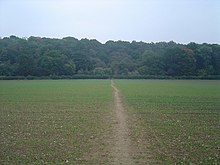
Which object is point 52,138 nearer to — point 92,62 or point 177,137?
point 177,137

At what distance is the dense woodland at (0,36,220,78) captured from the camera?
104375mm

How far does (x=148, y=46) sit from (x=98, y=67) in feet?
109

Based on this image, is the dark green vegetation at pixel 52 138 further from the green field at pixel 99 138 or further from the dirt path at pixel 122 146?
the dirt path at pixel 122 146

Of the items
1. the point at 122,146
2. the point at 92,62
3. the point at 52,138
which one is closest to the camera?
the point at 122,146

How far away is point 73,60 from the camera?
4508 inches

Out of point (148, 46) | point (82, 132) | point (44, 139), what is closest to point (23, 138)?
point (44, 139)

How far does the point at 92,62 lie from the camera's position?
11600 centimetres

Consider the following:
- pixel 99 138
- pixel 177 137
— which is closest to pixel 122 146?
pixel 99 138

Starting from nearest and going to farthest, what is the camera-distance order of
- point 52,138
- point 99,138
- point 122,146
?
point 122,146 < point 52,138 < point 99,138

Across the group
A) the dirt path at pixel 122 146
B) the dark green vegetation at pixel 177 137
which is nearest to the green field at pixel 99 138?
the dark green vegetation at pixel 177 137

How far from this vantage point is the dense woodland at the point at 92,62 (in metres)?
104

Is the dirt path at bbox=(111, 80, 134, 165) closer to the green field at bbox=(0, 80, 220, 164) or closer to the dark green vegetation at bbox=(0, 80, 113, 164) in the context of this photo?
the green field at bbox=(0, 80, 220, 164)

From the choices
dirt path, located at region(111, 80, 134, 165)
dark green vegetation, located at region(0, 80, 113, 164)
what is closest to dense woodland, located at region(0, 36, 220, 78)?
dark green vegetation, located at region(0, 80, 113, 164)

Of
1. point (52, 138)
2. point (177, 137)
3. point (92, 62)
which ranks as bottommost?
point (177, 137)
